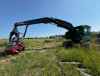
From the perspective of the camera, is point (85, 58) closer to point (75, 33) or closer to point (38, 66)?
point (38, 66)

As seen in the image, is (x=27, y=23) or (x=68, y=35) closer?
(x=27, y=23)

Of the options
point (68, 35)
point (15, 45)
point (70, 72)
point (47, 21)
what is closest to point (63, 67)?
point (70, 72)

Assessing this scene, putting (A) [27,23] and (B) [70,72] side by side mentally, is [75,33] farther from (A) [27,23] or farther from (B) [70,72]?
(B) [70,72]

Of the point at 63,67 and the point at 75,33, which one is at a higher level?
the point at 75,33

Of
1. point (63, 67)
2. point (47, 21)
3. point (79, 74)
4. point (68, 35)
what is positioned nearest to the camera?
point (79, 74)

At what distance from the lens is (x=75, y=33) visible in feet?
76.2

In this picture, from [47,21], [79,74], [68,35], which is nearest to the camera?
[79,74]

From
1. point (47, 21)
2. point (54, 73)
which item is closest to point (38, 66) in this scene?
point (54, 73)

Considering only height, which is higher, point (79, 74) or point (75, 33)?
point (75, 33)

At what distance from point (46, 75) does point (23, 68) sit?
58.5 inches

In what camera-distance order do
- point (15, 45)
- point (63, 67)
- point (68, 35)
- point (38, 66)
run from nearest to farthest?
point (63, 67) < point (38, 66) < point (15, 45) < point (68, 35)

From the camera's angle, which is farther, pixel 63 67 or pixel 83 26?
pixel 83 26

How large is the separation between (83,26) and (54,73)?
15560 mm

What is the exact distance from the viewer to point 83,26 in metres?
22.5
